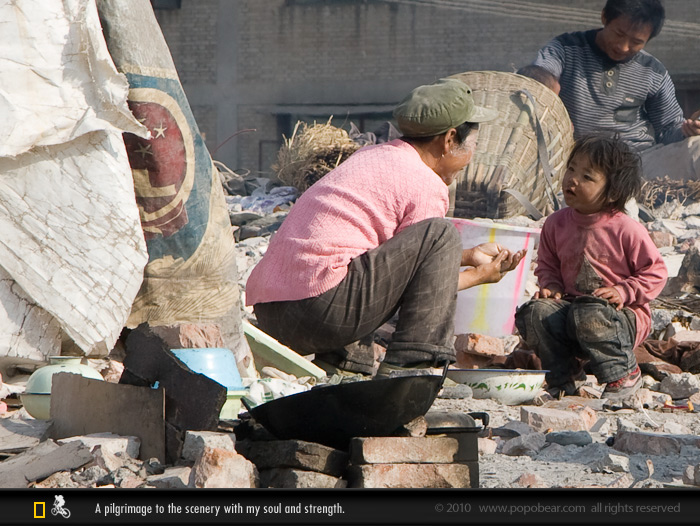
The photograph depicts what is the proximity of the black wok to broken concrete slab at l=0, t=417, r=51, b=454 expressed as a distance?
839 millimetres

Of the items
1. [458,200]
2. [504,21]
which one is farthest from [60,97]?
[504,21]

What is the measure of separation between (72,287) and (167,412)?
4.36 feet

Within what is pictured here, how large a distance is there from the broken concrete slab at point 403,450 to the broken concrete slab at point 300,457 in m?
0.05

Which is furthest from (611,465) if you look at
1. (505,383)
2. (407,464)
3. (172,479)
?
(172,479)

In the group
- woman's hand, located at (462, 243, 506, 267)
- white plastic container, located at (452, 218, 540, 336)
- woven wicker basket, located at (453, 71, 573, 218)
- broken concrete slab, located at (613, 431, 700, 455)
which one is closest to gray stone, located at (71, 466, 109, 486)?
broken concrete slab, located at (613, 431, 700, 455)

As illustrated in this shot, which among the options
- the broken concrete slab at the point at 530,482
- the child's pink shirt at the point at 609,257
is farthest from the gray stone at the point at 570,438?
the child's pink shirt at the point at 609,257

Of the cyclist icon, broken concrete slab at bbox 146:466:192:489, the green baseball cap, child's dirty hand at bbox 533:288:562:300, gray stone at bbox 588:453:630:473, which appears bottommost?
child's dirty hand at bbox 533:288:562:300

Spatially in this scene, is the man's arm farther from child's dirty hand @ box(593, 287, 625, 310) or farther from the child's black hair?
child's dirty hand @ box(593, 287, 625, 310)

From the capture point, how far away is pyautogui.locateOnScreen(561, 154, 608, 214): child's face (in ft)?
13.5

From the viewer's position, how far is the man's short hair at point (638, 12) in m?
7.00

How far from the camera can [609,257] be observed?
413 cm

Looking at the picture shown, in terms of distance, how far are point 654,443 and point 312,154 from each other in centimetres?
552

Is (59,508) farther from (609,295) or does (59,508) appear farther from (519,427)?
(609,295)

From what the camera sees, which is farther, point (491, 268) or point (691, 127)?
point (691, 127)
